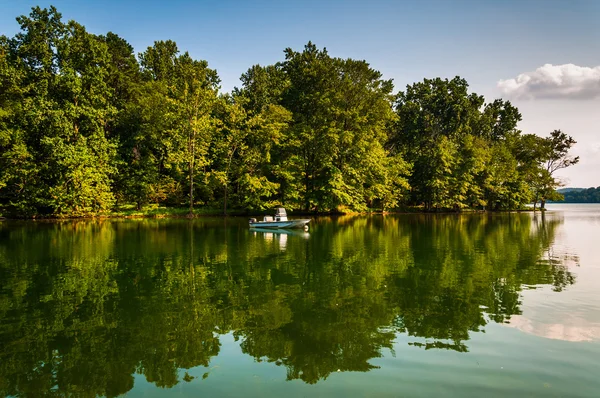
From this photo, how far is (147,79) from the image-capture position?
233 feet

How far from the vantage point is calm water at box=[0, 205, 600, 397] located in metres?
6.94

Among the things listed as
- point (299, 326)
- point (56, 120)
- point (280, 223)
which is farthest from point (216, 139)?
point (299, 326)

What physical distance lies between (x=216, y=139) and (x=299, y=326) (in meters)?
52.7

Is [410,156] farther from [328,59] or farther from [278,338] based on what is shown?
[278,338]

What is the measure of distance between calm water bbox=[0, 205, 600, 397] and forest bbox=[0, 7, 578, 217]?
3428 centimetres

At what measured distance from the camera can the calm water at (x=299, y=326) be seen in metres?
6.94

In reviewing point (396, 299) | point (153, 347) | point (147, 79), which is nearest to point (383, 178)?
point (147, 79)

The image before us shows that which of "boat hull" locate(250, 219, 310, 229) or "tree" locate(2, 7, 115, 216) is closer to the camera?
"boat hull" locate(250, 219, 310, 229)

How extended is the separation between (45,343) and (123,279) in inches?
251

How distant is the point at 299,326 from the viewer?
31.5 ft

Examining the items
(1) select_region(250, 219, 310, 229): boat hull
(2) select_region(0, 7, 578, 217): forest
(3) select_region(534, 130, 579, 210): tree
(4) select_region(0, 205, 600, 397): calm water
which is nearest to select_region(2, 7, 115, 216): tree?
(2) select_region(0, 7, 578, 217): forest

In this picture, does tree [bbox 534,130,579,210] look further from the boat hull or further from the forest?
the boat hull

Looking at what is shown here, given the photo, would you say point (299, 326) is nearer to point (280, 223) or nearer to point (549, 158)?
point (280, 223)

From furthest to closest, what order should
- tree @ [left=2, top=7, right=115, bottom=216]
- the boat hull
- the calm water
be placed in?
tree @ [left=2, top=7, right=115, bottom=216] → the boat hull → the calm water
